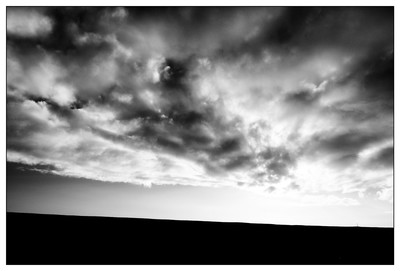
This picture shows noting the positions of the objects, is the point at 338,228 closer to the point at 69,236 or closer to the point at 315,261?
the point at 315,261

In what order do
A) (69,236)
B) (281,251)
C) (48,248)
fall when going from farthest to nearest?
(281,251)
(69,236)
(48,248)

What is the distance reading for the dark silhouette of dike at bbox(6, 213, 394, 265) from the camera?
9688 mm

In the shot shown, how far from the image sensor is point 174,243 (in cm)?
1144

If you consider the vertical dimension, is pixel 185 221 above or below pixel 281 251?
above

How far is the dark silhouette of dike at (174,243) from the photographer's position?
969 cm

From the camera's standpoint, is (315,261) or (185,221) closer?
(315,261)

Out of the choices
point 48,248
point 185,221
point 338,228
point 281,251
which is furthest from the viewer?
point 338,228

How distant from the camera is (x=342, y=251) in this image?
1259 cm

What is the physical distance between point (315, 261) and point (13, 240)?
1477 cm
